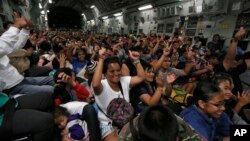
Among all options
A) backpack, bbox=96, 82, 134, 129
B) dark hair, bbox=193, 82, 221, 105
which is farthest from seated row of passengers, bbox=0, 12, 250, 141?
backpack, bbox=96, 82, 134, 129

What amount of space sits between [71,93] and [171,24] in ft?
37.8

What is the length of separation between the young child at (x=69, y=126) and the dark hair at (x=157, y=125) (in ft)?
4.09

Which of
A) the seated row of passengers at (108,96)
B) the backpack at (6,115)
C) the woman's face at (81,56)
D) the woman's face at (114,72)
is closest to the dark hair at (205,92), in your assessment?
the seated row of passengers at (108,96)

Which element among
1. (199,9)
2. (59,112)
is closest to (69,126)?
(59,112)

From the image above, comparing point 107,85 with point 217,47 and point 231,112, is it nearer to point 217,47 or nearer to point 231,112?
point 231,112

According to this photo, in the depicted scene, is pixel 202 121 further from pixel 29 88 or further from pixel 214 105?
pixel 29 88

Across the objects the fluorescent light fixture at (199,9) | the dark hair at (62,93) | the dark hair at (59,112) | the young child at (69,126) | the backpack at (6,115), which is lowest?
the young child at (69,126)

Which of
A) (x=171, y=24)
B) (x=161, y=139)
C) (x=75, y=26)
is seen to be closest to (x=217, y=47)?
(x=171, y=24)

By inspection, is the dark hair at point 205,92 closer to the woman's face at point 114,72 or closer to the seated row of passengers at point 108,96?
the seated row of passengers at point 108,96

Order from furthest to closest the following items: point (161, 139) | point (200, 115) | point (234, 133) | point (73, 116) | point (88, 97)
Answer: point (88, 97) → point (73, 116) → point (234, 133) → point (200, 115) → point (161, 139)

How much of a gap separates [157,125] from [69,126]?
1387mm

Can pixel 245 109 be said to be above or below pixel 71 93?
below

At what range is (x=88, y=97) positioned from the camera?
10.3 feet

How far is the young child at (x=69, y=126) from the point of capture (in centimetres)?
238
